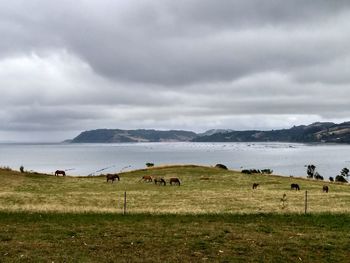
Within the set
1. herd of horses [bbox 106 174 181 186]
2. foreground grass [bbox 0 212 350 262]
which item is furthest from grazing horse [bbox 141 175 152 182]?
foreground grass [bbox 0 212 350 262]

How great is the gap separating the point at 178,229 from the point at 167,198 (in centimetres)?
2310

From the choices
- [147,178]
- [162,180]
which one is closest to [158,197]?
[162,180]

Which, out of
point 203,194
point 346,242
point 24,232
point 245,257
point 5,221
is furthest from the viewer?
point 203,194

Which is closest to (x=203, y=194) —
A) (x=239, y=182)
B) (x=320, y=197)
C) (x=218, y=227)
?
(x=320, y=197)

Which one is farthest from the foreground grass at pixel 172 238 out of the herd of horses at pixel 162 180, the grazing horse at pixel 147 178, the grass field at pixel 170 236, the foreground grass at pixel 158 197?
the grazing horse at pixel 147 178

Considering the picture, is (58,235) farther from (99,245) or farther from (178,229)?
(178,229)

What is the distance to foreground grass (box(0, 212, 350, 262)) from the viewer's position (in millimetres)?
15023

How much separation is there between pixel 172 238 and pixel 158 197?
1044 inches

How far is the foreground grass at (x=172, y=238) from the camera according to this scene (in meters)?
15.0

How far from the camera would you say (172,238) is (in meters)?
18.2

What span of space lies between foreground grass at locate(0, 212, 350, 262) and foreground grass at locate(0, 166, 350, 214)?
4196 millimetres

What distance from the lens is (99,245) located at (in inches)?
653

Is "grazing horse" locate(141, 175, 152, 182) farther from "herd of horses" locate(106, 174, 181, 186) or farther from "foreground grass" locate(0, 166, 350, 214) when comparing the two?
"foreground grass" locate(0, 166, 350, 214)

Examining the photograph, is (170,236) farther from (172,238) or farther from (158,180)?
(158,180)
